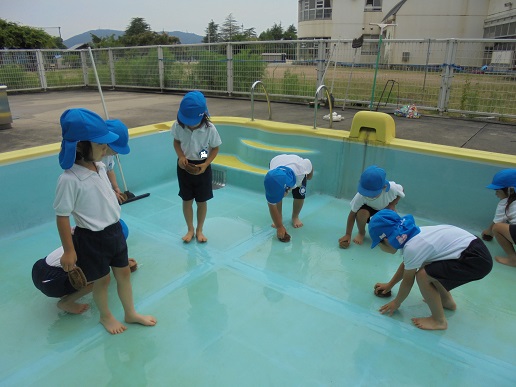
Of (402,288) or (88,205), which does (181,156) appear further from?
(402,288)

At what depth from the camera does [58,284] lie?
2.43 meters

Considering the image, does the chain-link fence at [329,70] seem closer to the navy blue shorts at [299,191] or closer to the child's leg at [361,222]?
the navy blue shorts at [299,191]

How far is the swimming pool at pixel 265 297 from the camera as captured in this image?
2.09 meters

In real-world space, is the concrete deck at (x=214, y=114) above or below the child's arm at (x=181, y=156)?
below

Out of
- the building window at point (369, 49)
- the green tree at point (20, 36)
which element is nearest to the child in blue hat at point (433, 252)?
the building window at point (369, 49)

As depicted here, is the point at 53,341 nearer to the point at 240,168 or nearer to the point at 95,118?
the point at 95,118

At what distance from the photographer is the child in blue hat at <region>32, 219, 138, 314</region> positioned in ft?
7.92

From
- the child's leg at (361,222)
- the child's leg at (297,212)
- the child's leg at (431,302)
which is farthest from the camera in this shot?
the child's leg at (297,212)

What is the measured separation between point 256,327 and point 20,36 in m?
29.6

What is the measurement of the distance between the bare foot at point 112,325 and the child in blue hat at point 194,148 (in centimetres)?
118

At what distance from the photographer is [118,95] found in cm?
959

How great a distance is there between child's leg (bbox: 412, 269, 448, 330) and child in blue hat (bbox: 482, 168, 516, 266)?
1.14m

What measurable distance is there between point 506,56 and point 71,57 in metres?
10.5

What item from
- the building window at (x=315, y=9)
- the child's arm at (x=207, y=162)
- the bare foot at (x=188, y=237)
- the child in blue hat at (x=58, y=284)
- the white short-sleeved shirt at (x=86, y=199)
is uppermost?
the building window at (x=315, y=9)
